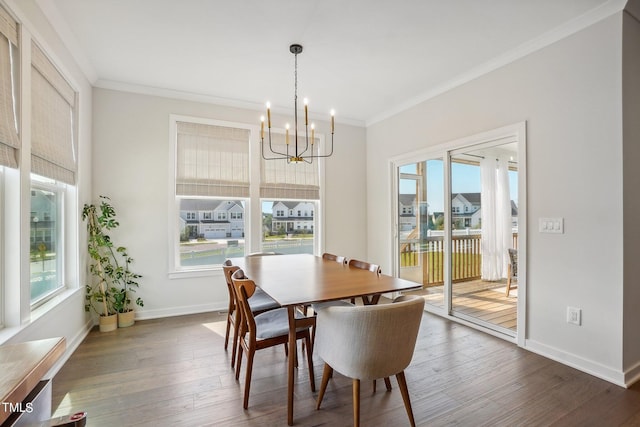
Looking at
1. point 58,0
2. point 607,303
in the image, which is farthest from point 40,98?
point 607,303

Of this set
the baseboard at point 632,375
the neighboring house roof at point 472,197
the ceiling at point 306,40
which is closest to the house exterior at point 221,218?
the ceiling at point 306,40

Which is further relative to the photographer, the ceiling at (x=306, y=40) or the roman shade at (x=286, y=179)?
the roman shade at (x=286, y=179)

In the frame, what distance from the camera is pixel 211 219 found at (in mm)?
4109

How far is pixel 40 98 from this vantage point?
7.66 feet

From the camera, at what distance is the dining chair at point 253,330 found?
6.33 ft

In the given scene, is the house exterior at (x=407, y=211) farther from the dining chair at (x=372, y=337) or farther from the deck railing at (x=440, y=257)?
the dining chair at (x=372, y=337)

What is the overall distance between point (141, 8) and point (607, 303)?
4.15 metres

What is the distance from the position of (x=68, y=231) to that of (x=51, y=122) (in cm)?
107

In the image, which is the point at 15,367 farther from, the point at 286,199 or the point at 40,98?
the point at 286,199

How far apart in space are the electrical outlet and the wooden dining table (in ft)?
4.84

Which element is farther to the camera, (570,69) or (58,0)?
(570,69)

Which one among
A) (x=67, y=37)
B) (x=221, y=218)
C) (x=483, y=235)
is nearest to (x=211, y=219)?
(x=221, y=218)

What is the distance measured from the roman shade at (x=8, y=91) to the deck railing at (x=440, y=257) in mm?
3990

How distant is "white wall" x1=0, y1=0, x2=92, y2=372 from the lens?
204 centimetres
